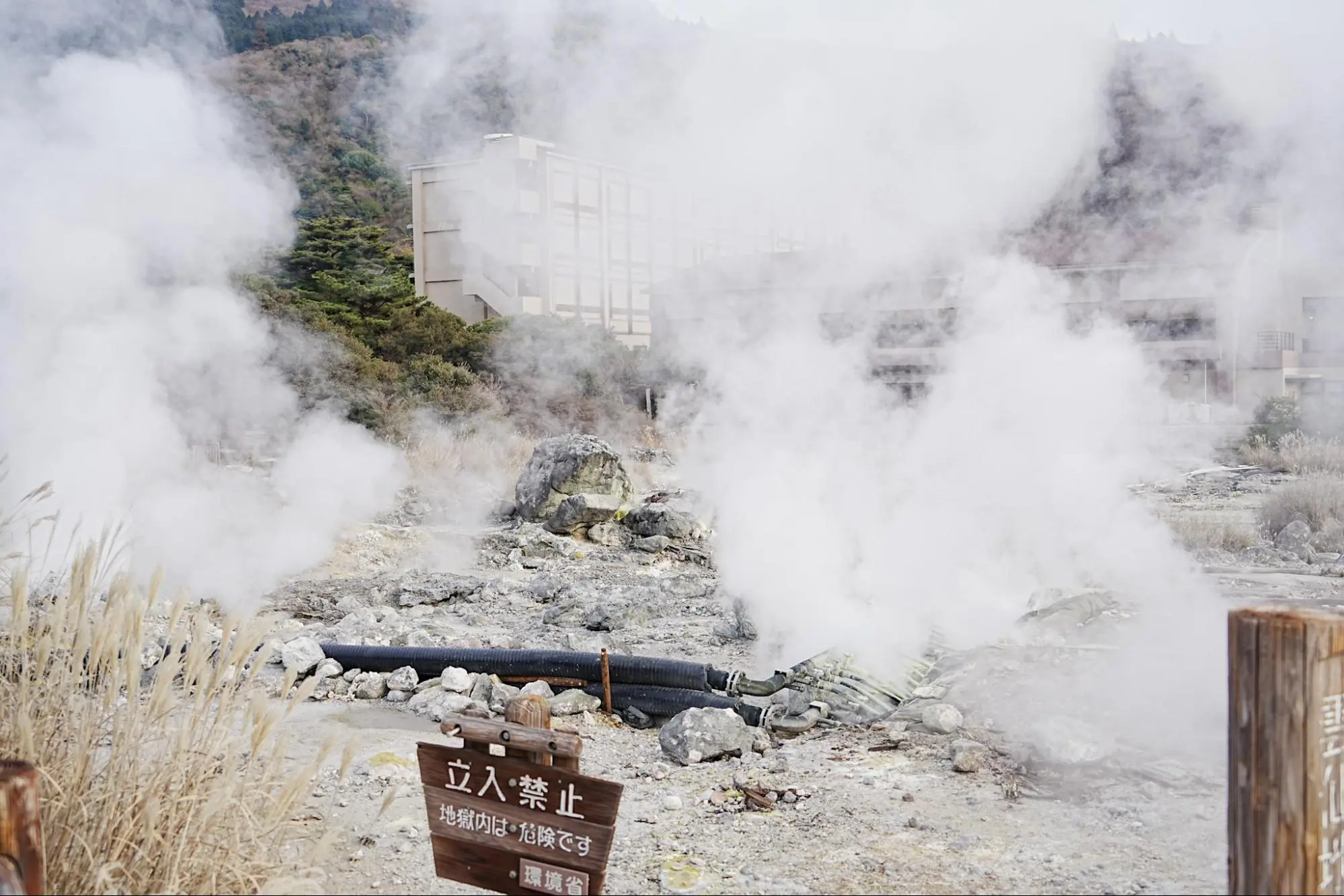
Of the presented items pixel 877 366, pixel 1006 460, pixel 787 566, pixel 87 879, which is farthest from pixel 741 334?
pixel 87 879

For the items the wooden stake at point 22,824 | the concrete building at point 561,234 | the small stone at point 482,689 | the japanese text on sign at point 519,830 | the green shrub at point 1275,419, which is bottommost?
the small stone at point 482,689

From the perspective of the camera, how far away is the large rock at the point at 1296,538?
11594 mm

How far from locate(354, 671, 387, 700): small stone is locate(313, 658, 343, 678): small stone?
24cm

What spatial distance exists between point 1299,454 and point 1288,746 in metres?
17.3

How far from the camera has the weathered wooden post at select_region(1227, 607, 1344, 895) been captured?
276 centimetres

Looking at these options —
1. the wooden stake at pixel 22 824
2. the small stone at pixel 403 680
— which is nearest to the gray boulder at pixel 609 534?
the small stone at pixel 403 680

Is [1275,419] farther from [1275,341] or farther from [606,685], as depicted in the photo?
[606,685]

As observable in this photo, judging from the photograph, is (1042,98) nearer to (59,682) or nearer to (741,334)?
(741,334)

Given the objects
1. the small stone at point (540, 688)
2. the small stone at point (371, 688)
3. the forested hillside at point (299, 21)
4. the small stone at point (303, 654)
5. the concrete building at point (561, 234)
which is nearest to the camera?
the small stone at point (540, 688)

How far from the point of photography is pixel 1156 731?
535cm

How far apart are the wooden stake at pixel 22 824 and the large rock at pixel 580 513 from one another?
11.0 m

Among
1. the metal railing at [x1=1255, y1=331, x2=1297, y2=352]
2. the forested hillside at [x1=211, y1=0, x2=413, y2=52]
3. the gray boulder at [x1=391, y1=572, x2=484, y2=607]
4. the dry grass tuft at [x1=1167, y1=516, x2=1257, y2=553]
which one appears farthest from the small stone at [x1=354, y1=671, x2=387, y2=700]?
the forested hillside at [x1=211, y1=0, x2=413, y2=52]

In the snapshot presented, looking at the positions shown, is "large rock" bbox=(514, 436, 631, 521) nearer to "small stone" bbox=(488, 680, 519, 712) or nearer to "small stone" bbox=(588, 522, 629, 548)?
"small stone" bbox=(588, 522, 629, 548)

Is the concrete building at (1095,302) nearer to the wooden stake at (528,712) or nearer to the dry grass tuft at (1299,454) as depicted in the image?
the dry grass tuft at (1299,454)
